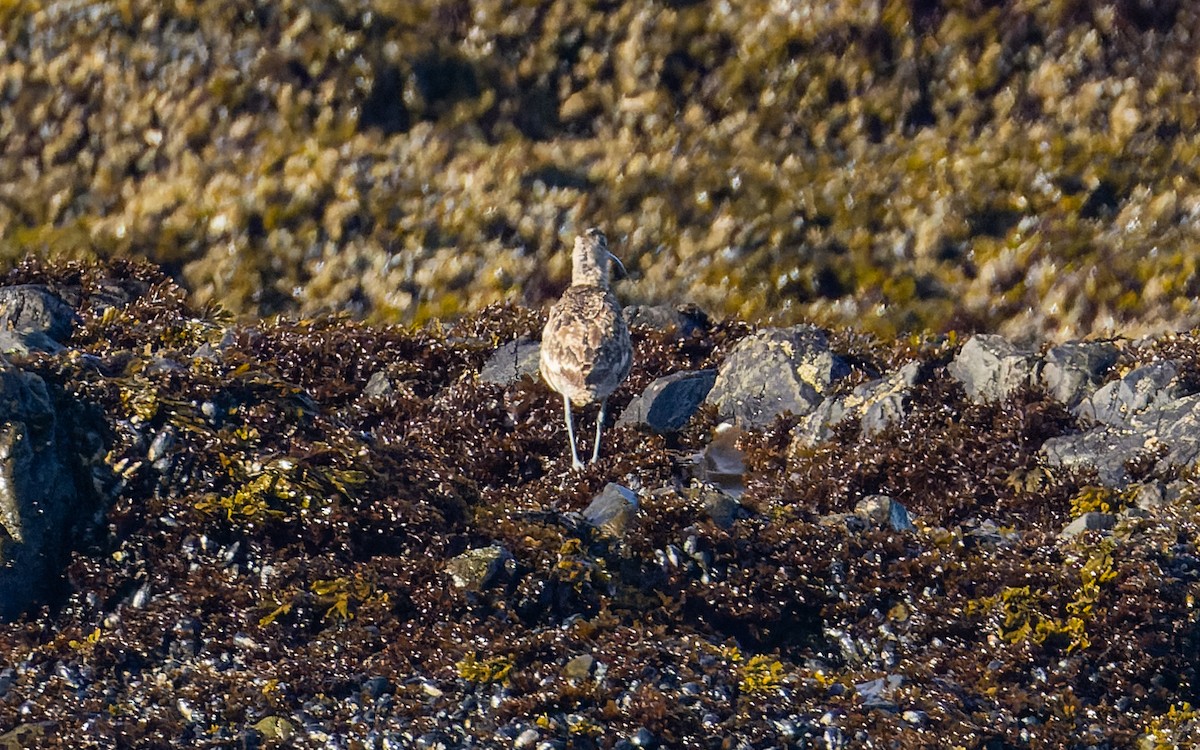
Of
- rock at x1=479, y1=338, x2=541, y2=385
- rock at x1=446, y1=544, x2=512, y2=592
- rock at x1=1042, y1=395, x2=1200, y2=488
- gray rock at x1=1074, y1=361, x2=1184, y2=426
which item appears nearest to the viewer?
rock at x1=446, y1=544, x2=512, y2=592

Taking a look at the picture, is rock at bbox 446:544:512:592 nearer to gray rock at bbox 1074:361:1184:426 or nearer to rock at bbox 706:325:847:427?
rock at bbox 706:325:847:427

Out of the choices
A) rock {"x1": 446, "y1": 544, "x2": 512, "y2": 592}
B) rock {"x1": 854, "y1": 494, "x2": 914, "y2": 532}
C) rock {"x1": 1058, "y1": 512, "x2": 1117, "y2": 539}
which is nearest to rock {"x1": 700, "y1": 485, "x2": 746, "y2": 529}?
rock {"x1": 854, "y1": 494, "x2": 914, "y2": 532}

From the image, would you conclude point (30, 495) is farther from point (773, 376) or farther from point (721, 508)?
point (773, 376)

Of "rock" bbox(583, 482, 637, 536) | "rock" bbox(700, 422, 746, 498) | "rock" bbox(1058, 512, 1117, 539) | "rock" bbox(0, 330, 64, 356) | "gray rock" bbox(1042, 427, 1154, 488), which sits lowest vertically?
"rock" bbox(700, 422, 746, 498)

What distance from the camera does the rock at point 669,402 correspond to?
13.5m

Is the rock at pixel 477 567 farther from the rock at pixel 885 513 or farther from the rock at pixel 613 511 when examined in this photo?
the rock at pixel 885 513

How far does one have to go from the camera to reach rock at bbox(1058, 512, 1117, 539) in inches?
416

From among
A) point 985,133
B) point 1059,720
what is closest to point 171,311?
point 985,133

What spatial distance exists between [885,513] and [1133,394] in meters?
2.83

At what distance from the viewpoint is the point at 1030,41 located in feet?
53.9

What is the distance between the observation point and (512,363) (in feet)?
47.0

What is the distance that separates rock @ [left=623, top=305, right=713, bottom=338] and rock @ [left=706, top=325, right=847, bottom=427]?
85cm

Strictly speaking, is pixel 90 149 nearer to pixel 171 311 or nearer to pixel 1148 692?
pixel 171 311

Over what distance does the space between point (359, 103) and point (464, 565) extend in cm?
907
